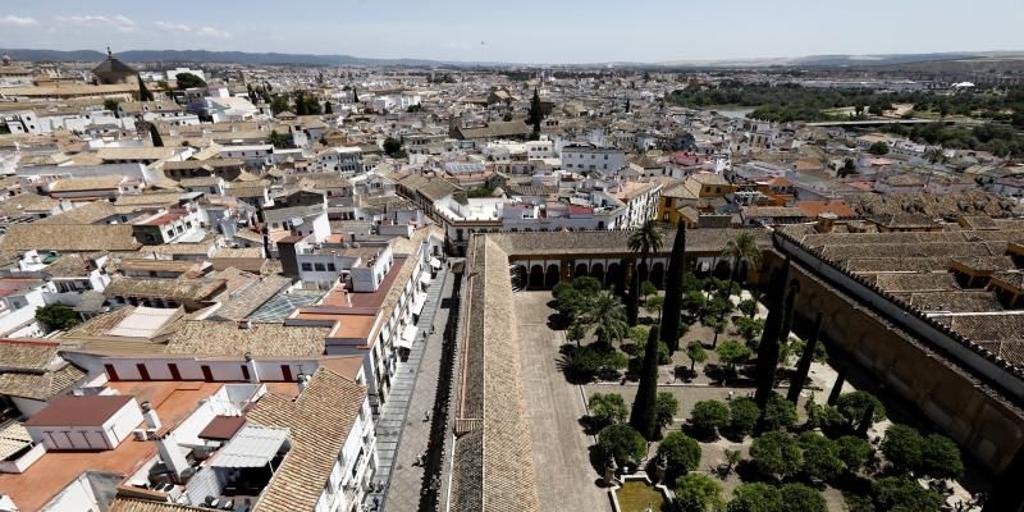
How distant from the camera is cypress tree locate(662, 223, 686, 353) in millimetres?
39969

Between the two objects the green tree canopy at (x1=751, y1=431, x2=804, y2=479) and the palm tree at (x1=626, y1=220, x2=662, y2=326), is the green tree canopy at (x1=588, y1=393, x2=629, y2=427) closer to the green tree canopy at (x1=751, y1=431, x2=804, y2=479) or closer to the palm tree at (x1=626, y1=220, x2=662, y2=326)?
the green tree canopy at (x1=751, y1=431, x2=804, y2=479)

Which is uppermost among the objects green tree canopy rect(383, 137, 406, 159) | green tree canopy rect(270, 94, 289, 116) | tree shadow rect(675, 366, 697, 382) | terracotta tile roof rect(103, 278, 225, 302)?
green tree canopy rect(270, 94, 289, 116)

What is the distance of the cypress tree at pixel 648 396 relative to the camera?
30.6 meters

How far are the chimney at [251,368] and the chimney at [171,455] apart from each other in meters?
8.27

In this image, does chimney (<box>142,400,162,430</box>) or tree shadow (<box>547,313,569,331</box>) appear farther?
tree shadow (<box>547,313,569,331</box>)

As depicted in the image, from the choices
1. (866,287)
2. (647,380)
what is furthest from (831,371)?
(647,380)

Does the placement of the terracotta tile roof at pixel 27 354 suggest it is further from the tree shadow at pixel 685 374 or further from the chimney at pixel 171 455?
the tree shadow at pixel 685 374

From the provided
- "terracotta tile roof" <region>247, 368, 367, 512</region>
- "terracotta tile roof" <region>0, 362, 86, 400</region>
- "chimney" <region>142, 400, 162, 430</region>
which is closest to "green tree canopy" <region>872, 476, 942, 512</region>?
"terracotta tile roof" <region>247, 368, 367, 512</region>

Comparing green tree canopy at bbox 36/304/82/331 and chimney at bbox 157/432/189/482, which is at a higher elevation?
chimney at bbox 157/432/189/482

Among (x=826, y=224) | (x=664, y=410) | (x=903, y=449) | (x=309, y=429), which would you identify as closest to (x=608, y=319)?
(x=664, y=410)

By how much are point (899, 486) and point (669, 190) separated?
172 feet

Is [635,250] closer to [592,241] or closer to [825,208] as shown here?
[592,241]

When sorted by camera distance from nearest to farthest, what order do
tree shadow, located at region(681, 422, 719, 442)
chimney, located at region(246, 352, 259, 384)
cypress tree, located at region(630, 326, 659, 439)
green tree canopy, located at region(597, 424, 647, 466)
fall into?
green tree canopy, located at region(597, 424, 647, 466) < chimney, located at region(246, 352, 259, 384) < cypress tree, located at region(630, 326, 659, 439) < tree shadow, located at region(681, 422, 719, 442)

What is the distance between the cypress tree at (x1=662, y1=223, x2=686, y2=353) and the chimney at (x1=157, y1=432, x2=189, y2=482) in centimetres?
3423
